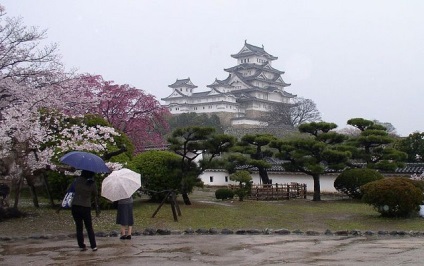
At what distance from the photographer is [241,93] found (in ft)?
267

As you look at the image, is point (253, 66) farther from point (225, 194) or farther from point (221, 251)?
point (221, 251)

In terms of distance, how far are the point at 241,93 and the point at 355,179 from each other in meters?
59.4

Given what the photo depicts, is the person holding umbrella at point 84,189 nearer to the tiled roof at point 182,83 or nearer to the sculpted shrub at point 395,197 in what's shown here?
the sculpted shrub at point 395,197

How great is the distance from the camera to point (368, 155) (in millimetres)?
24562

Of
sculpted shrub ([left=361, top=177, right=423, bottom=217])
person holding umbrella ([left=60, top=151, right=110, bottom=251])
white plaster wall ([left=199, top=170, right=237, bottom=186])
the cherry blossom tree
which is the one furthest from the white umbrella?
white plaster wall ([left=199, top=170, right=237, bottom=186])

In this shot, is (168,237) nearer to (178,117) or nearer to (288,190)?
(288,190)

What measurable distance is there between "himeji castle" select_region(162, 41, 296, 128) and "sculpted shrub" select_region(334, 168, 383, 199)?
51962mm

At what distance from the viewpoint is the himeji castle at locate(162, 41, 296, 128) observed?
79.4 metres

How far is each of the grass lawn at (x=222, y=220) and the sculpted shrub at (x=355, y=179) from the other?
3.79 m

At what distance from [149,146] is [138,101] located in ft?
→ 12.7

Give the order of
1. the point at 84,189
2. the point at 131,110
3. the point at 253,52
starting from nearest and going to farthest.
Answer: the point at 84,189 → the point at 131,110 → the point at 253,52

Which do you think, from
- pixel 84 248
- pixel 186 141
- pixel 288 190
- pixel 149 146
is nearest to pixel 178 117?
pixel 149 146

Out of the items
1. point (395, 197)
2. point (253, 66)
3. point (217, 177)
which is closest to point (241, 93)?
point (253, 66)

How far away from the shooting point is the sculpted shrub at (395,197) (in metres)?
15.2
